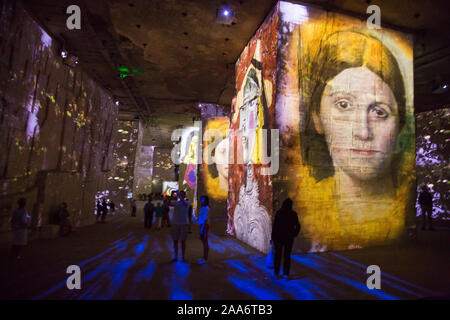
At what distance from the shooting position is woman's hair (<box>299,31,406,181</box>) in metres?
6.70

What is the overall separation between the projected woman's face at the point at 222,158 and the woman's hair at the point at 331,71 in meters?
8.82

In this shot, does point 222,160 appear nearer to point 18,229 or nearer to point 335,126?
point 335,126

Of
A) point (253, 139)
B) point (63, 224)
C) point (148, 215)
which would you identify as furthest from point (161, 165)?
point (253, 139)

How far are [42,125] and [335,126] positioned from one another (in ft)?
28.9

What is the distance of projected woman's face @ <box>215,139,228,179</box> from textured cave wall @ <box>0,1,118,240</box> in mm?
6461

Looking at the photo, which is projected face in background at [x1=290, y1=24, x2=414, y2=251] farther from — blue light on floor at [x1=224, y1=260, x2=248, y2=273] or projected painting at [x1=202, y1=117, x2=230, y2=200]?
projected painting at [x1=202, y1=117, x2=230, y2=200]

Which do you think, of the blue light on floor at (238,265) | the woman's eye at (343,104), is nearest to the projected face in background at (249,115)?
the woman's eye at (343,104)

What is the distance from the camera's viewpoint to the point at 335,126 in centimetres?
692

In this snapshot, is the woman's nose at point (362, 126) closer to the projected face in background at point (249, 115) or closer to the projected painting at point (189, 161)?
the projected face in background at point (249, 115)

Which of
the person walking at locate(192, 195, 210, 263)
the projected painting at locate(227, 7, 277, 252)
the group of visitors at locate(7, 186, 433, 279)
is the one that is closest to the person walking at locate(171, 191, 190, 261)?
the group of visitors at locate(7, 186, 433, 279)

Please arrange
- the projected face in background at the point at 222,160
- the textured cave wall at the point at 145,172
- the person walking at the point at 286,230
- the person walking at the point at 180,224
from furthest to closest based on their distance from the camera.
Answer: the textured cave wall at the point at 145,172
the projected face in background at the point at 222,160
the person walking at the point at 180,224
the person walking at the point at 286,230

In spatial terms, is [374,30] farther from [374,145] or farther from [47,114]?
[47,114]

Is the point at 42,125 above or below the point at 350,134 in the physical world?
above

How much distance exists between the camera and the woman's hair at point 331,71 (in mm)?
6703
